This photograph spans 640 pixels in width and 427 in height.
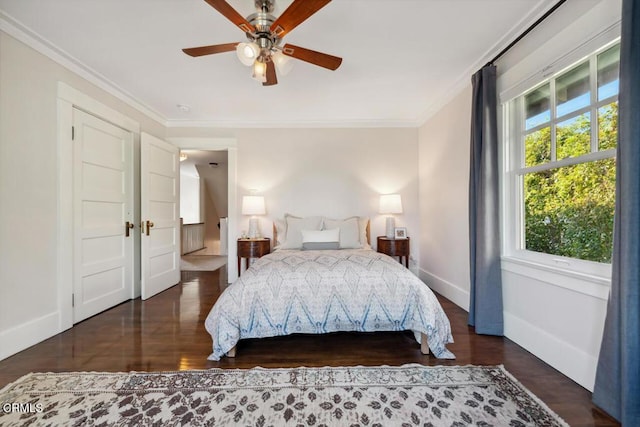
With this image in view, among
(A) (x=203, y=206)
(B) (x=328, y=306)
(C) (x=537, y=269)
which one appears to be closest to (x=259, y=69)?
(B) (x=328, y=306)

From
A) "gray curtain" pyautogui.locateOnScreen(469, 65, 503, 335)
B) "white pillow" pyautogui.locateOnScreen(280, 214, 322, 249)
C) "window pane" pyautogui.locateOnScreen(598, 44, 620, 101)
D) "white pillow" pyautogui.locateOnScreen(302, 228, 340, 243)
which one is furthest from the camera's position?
"white pillow" pyautogui.locateOnScreen(280, 214, 322, 249)

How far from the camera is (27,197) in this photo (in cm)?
216

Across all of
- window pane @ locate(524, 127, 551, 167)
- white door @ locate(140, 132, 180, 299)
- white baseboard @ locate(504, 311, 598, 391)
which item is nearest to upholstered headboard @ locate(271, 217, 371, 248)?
white door @ locate(140, 132, 180, 299)

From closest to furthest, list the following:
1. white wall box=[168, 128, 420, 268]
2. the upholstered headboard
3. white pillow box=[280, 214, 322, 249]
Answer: white pillow box=[280, 214, 322, 249]
the upholstered headboard
white wall box=[168, 128, 420, 268]

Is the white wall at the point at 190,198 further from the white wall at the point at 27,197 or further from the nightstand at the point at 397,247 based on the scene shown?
the nightstand at the point at 397,247

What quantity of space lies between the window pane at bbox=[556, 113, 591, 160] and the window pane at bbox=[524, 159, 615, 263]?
0.33 feet

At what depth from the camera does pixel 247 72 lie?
8.87 feet

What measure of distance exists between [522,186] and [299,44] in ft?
7.43

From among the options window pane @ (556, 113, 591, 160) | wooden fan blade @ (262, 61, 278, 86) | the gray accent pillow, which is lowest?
the gray accent pillow

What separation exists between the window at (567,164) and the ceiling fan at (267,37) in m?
1.63

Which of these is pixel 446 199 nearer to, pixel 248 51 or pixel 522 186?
pixel 522 186

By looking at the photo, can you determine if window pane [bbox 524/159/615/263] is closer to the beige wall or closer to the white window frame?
the white window frame

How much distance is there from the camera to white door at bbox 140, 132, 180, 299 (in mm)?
3307

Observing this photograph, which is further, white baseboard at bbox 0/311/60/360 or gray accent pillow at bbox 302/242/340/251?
gray accent pillow at bbox 302/242/340/251
